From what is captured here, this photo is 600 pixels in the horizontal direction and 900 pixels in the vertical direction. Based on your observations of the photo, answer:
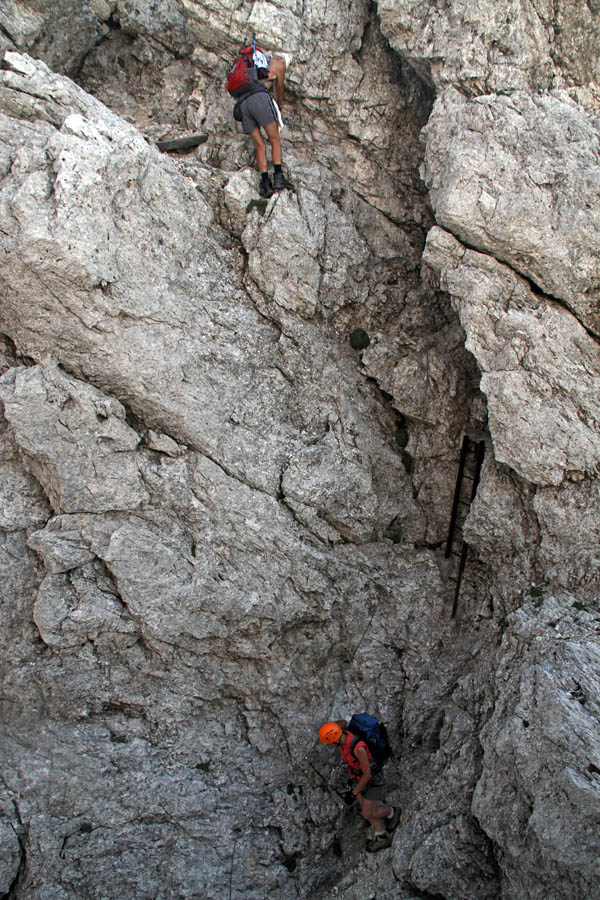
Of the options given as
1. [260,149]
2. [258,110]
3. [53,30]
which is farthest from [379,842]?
[53,30]

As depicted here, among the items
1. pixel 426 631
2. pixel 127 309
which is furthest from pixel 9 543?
pixel 426 631

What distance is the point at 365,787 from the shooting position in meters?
10.2

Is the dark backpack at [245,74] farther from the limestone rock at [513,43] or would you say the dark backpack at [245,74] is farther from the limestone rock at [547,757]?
the limestone rock at [547,757]

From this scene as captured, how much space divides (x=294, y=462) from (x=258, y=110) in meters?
7.21

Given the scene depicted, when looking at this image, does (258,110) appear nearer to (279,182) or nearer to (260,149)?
(260,149)

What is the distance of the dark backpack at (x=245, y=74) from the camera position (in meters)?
11.5

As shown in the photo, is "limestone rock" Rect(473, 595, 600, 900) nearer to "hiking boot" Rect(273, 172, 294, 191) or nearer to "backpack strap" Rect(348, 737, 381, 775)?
"backpack strap" Rect(348, 737, 381, 775)

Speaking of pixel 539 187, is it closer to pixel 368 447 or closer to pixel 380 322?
pixel 380 322

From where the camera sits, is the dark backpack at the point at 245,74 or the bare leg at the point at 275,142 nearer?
the dark backpack at the point at 245,74

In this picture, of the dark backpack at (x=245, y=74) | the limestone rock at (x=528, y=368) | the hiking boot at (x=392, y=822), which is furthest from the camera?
the dark backpack at (x=245, y=74)

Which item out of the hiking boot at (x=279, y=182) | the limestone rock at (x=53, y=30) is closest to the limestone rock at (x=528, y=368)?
the hiking boot at (x=279, y=182)

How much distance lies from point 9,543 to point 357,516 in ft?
21.9

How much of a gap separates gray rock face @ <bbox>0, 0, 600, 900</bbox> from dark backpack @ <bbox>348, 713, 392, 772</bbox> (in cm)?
67

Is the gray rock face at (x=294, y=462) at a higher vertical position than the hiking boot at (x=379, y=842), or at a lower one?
higher
